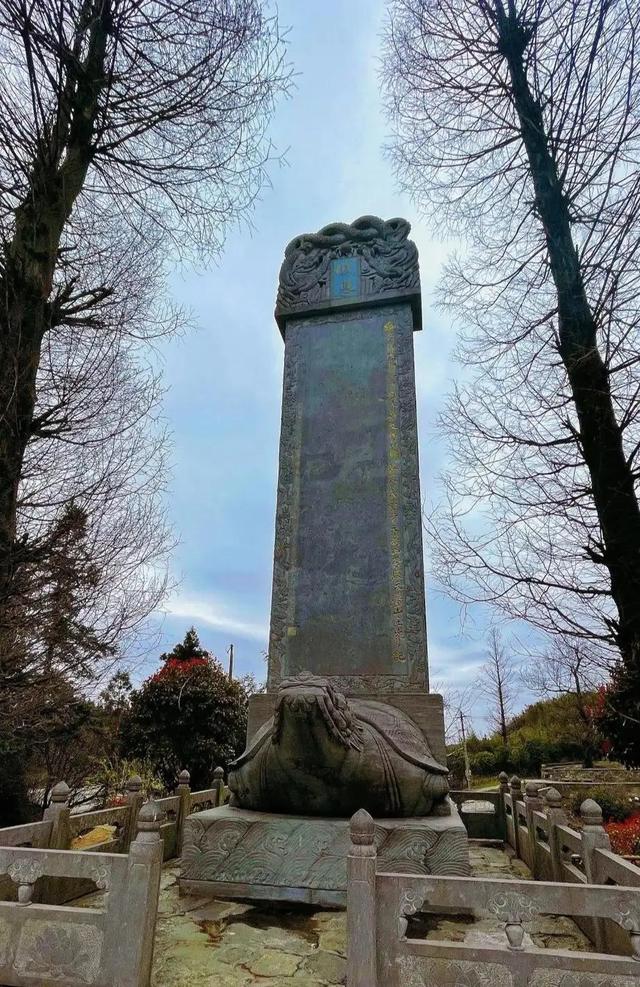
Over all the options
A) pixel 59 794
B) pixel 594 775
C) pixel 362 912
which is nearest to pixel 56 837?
pixel 59 794

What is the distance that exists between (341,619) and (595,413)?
3.37m

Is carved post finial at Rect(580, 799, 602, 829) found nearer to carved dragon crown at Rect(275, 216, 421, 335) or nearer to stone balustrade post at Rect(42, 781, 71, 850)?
stone balustrade post at Rect(42, 781, 71, 850)

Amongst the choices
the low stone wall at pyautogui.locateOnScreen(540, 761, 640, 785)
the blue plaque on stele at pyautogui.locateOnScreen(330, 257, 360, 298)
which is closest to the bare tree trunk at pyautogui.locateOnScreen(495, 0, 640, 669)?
the blue plaque on stele at pyautogui.locateOnScreen(330, 257, 360, 298)

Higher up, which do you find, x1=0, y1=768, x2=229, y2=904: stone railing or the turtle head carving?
the turtle head carving

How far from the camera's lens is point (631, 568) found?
566 centimetres

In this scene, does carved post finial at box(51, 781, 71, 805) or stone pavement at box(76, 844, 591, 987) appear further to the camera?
carved post finial at box(51, 781, 71, 805)

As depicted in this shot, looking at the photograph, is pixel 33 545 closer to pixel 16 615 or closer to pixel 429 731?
pixel 16 615

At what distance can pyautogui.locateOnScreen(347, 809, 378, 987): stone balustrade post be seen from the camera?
7.61ft

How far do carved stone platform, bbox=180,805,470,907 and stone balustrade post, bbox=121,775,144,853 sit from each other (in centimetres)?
130

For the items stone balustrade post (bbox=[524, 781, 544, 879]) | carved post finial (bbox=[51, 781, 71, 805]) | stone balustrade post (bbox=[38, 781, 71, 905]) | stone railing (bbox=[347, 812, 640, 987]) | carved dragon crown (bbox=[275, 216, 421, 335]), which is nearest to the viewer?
stone railing (bbox=[347, 812, 640, 987])

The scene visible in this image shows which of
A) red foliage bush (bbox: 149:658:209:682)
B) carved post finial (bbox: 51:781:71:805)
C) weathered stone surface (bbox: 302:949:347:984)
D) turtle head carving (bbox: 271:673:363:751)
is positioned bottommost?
weathered stone surface (bbox: 302:949:347:984)

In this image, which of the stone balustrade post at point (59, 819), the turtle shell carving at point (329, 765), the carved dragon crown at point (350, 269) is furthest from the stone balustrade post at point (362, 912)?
the carved dragon crown at point (350, 269)

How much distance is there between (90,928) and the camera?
258 centimetres

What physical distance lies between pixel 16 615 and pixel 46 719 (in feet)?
8.11
